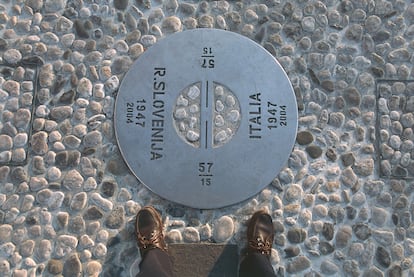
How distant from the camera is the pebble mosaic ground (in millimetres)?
1921

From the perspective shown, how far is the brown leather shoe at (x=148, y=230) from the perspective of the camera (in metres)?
1.86

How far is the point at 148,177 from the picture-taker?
197 cm

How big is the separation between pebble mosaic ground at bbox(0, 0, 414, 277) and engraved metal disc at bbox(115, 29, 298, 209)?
0.05 metres

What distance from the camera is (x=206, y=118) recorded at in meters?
2.03

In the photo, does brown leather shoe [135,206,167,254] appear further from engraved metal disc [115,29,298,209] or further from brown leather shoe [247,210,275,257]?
brown leather shoe [247,210,275,257]

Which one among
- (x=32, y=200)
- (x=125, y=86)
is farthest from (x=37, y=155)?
(x=125, y=86)

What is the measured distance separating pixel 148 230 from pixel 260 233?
0.47 m

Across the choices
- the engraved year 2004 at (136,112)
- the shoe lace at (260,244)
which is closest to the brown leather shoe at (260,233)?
the shoe lace at (260,244)

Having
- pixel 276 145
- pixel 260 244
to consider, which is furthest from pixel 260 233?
pixel 276 145

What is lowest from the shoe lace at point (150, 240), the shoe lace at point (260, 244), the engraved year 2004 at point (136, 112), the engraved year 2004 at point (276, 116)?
the shoe lace at point (150, 240)

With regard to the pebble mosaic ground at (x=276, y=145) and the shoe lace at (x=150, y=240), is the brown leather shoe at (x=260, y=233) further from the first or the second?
the shoe lace at (x=150, y=240)

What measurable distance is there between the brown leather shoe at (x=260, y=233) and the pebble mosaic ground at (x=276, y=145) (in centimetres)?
5

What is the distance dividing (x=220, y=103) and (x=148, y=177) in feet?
1.54

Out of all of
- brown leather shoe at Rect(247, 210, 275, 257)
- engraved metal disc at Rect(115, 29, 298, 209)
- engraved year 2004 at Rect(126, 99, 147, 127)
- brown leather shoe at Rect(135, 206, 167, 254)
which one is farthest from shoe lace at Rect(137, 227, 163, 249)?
engraved year 2004 at Rect(126, 99, 147, 127)
